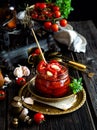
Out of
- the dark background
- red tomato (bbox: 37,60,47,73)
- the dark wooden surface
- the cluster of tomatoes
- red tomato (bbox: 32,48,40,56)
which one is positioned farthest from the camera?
the dark background

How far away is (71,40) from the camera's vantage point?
5.76 feet

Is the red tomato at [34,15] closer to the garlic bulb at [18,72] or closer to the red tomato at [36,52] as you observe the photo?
the red tomato at [36,52]

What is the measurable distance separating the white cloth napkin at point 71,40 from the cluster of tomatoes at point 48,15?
0.28 feet

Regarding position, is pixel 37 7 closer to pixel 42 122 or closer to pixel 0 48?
pixel 0 48

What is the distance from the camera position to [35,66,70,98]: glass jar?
4.10ft

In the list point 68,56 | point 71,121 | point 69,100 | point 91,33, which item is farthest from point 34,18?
point 71,121

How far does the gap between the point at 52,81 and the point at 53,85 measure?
2 cm

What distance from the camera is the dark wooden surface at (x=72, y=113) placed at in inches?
45.8

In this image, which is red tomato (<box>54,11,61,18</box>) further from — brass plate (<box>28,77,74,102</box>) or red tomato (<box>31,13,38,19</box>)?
brass plate (<box>28,77,74,102</box>)

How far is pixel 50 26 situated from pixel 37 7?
177 mm

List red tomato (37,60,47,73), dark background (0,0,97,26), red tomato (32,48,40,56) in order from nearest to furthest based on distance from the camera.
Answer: red tomato (37,60,47,73)
red tomato (32,48,40,56)
dark background (0,0,97,26)

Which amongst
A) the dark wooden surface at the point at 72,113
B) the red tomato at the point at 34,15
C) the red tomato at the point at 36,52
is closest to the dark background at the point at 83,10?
the dark wooden surface at the point at 72,113

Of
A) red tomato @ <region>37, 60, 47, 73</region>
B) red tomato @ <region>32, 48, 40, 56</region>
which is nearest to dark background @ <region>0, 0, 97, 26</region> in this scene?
red tomato @ <region>32, 48, 40, 56</region>

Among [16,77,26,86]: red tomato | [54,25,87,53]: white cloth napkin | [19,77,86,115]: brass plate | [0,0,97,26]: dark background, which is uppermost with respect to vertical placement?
[16,77,26,86]: red tomato
